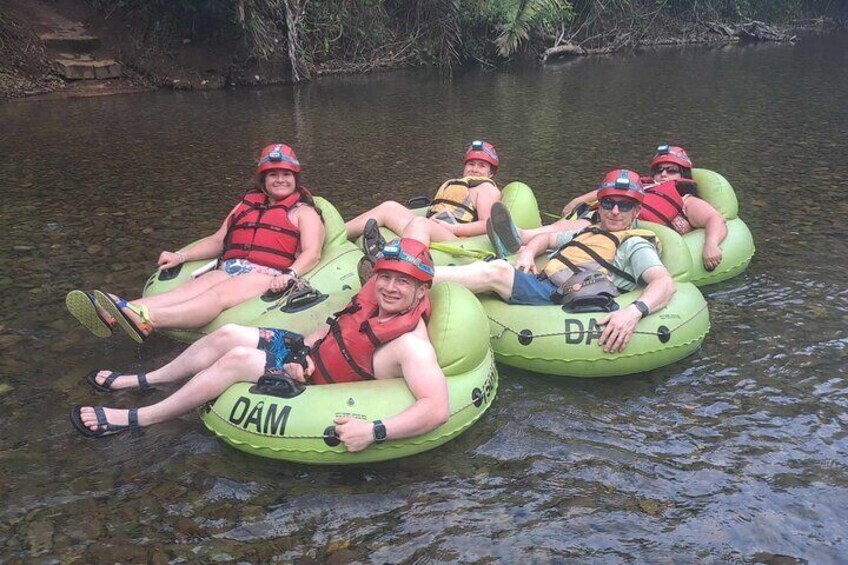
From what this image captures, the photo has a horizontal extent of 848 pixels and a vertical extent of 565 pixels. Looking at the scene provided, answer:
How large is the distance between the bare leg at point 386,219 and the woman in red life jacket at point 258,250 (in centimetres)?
63

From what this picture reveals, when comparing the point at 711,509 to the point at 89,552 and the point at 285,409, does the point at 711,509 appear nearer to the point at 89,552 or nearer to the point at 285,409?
the point at 285,409

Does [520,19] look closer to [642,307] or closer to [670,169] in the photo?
[670,169]

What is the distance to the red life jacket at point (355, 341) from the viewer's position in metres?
3.93

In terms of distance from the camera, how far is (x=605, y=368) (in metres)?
4.66

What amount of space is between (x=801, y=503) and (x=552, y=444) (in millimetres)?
1237

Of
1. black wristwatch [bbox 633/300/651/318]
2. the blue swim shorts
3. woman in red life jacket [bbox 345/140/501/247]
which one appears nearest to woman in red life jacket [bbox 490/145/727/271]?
woman in red life jacket [bbox 345/140/501/247]

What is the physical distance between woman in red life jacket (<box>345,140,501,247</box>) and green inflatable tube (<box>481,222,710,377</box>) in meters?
1.23

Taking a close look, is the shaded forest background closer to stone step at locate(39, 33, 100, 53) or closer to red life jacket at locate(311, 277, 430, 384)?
stone step at locate(39, 33, 100, 53)

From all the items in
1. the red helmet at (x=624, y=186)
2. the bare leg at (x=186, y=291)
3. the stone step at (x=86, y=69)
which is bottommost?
the bare leg at (x=186, y=291)

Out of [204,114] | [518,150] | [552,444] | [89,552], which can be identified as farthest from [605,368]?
[204,114]

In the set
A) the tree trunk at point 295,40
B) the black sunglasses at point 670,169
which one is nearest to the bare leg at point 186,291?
the black sunglasses at point 670,169

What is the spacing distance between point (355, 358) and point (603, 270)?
1.98 metres

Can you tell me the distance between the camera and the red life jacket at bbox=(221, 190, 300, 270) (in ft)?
17.5

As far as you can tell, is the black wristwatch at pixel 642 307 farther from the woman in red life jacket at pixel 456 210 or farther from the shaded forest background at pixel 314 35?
the shaded forest background at pixel 314 35
